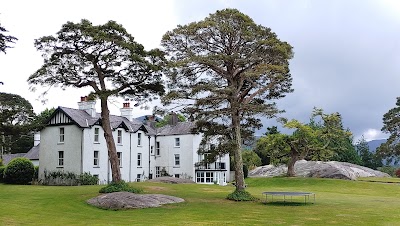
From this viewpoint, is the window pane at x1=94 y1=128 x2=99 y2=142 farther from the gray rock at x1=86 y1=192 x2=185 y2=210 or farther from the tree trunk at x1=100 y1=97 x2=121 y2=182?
the gray rock at x1=86 y1=192 x2=185 y2=210

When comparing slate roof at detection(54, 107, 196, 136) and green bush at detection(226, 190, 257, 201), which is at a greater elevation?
slate roof at detection(54, 107, 196, 136)

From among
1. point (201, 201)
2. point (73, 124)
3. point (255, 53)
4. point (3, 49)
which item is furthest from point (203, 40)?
point (73, 124)

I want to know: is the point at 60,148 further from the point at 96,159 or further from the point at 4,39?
the point at 4,39

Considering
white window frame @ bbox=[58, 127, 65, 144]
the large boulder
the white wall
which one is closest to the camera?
the white wall

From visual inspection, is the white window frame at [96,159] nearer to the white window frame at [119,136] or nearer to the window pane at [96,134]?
the window pane at [96,134]

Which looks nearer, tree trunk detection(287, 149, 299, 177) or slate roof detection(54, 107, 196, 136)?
slate roof detection(54, 107, 196, 136)

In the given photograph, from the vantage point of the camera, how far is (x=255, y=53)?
29.5 meters

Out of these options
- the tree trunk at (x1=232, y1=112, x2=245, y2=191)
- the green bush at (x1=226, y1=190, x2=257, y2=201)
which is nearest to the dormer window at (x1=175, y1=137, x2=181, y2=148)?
the tree trunk at (x1=232, y1=112, x2=245, y2=191)

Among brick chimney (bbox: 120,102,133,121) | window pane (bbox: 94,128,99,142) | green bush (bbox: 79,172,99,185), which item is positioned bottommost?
green bush (bbox: 79,172,99,185)

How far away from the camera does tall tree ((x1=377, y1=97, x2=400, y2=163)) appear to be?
61250 millimetres

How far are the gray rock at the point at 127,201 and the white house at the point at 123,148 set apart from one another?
21.6 m

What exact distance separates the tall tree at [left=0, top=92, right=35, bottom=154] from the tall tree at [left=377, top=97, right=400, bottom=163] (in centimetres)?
4814

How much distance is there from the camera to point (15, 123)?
6125cm

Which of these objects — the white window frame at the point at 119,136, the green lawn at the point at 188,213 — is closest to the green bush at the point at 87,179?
the white window frame at the point at 119,136
